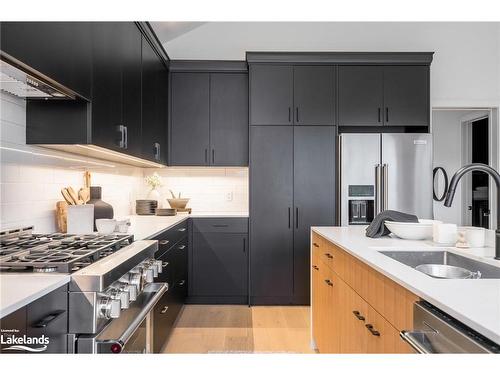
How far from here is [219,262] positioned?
3.83 m

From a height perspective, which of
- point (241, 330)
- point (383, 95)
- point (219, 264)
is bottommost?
point (241, 330)

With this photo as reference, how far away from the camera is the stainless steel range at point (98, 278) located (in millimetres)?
1261

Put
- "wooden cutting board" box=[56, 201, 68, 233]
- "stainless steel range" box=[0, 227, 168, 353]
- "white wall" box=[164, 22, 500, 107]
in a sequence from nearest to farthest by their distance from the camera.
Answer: "stainless steel range" box=[0, 227, 168, 353] < "wooden cutting board" box=[56, 201, 68, 233] < "white wall" box=[164, 22, 500, 107]

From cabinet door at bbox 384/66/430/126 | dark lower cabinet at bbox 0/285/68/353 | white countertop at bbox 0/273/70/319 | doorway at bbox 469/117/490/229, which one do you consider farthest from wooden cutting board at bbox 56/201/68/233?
doorway at bbox 469/117/490/229

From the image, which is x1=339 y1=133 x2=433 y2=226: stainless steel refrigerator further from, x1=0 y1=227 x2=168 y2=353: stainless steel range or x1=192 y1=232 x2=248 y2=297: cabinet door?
x1=0 y1=227 x2=168 y2=353: stainless steel range

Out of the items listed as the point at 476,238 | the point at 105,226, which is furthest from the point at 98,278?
the point at 476,238

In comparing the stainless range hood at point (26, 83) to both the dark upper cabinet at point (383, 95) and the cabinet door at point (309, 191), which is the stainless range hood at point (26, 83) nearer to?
the cabinet door at point (309, 191)

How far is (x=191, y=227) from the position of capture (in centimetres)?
380

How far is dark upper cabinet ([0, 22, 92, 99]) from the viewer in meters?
1.39

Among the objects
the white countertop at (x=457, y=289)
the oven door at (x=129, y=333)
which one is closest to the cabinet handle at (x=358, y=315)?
the white countertop at (x=457, y=289)

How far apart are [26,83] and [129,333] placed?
3.83ft

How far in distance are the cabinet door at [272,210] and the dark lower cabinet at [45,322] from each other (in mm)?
2614

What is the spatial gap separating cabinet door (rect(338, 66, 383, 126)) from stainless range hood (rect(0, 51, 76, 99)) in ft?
8.63

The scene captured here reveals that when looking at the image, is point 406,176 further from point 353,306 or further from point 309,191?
point 353,306
